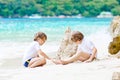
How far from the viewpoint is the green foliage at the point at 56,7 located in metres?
95.7

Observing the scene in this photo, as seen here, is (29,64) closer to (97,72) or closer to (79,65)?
(79,65)

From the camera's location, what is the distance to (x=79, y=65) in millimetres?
9641

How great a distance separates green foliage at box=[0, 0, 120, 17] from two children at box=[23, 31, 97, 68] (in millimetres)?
83732

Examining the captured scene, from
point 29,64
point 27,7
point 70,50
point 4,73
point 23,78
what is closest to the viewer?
point 23,78

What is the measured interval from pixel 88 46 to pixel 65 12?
301ft

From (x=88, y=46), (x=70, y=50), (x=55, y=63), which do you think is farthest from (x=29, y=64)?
(x=70, y=50)

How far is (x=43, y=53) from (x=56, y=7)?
89.3 meters

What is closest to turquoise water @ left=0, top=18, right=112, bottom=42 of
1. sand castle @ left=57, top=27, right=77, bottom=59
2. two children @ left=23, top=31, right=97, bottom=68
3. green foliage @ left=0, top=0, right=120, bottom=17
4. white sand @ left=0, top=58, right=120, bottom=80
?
sand castle @ left=57, top=27, right=77, bottom=59

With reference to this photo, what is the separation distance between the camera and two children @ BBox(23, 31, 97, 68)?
394 inches

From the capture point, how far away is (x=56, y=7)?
9906 centimetres

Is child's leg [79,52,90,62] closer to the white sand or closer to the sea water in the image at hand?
the white sand

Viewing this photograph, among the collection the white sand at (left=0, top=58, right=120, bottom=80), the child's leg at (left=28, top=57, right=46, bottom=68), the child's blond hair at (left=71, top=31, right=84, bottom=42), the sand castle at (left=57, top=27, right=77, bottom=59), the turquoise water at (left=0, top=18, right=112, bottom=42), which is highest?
the child's blond hair at (left=71, top=31, right=84, bottom=42)

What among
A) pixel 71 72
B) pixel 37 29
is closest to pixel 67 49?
pixel 71 72

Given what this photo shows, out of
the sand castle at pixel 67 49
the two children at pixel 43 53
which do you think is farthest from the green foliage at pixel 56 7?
the two children at pixel 43 53
